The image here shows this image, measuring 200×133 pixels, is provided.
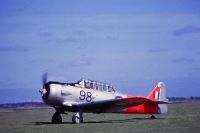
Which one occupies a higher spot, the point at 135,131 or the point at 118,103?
the point at 118,103

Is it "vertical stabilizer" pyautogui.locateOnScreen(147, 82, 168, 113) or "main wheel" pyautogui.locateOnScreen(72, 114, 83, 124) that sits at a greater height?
"vertical stabilizer" pyautogui.locateOnScreen(147, 82, 168, 113)

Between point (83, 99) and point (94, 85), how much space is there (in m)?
1.21

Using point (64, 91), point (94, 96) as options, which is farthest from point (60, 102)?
point (94, 96)

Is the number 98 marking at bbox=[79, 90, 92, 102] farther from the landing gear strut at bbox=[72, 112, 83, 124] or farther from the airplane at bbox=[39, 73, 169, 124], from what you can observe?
the landing gear strut at bbox=[72, 112, 83, 124]

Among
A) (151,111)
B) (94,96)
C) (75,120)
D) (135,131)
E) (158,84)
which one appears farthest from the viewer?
(158,84)

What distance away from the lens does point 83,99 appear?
82.2 feet

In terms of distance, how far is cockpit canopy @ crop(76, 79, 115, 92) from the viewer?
25312mm

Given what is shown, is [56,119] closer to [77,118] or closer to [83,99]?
[77,118]

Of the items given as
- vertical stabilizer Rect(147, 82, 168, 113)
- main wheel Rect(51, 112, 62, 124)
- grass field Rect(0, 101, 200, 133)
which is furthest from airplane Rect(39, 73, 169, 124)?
vertical stabilizer Rect(147, 82, 168, 113)

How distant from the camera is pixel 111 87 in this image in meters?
26.8

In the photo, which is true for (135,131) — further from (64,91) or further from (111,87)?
(111,87)

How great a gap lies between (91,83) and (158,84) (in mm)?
7030

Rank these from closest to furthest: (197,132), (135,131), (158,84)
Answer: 1. (197,132)
2. (135,131)
3. (158,84)

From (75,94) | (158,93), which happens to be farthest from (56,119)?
(158,93)
